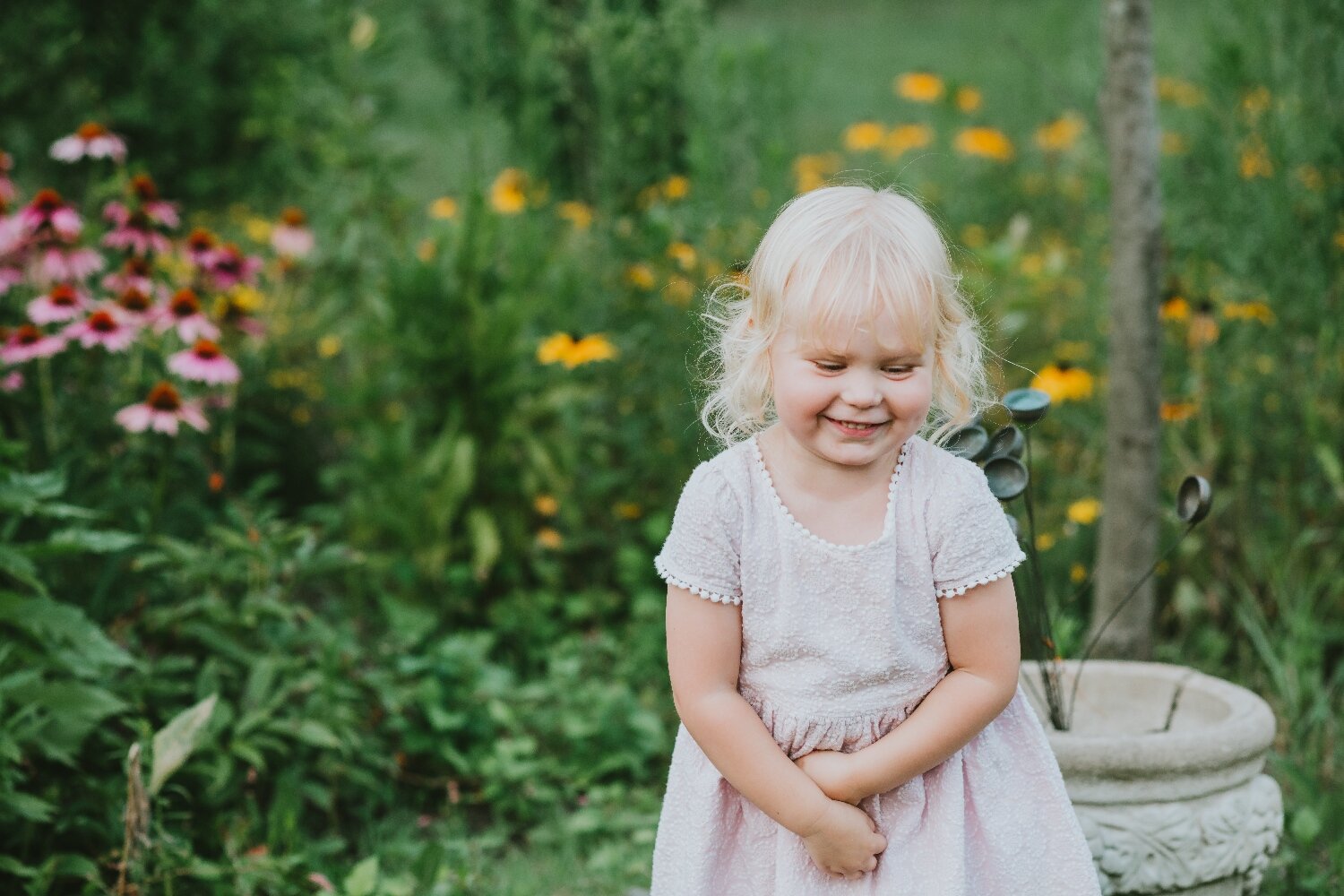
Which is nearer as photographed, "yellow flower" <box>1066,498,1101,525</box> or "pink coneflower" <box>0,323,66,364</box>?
"pink coneflower" <box>0,323,66,364</box>

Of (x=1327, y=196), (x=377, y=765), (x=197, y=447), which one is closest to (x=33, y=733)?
(x=377, y=765)

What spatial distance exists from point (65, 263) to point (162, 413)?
21.3 inches

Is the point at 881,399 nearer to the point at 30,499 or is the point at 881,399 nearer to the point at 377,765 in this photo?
the point at 30,499

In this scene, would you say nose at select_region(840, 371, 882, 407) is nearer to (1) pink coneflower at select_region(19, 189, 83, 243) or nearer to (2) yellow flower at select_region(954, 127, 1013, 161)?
(1) pink coneflower at select_region(19, 189, 83, 243)

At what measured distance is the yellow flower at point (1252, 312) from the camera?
10.7 ft

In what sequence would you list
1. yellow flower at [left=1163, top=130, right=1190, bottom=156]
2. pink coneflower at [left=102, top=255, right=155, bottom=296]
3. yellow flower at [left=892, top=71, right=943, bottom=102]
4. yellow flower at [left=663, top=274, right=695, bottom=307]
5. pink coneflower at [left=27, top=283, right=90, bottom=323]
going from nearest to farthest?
1. pink coneflower at [left=27, top=283, right=90, bottom=323]
2. pink coneflower at [left=102, top=255, right=155, bottom=296]
3. yellow flower at [left=663, top=274, right=695, bottom=307]
4. yellow flower at [left=1163, top=130, right=1190, bottom=156]
5. yellow flower at [left=892, top=71, right=943, bottom=102]

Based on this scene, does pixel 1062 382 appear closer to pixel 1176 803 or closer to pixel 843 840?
pixel 1176 803

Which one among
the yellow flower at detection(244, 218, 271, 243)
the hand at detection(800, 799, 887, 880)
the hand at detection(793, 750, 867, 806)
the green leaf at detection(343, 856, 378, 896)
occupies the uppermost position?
the yellow flower at detection(244, 218, 271, 243)

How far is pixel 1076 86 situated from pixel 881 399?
118 inches

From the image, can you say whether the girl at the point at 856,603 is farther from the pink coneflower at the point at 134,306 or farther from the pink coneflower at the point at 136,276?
the pink coneflower at the point at 136,276

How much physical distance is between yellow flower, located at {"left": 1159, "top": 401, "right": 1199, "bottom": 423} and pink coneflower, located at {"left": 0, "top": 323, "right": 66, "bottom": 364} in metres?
2.47

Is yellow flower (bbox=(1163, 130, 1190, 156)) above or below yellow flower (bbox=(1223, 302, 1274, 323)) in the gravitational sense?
above

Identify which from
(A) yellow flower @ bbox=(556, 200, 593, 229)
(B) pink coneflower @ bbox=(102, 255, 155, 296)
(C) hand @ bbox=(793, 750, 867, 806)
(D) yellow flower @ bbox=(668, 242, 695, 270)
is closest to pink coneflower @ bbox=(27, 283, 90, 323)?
(B) pink coneflower @ bbox=(102, 255, 155, 296)

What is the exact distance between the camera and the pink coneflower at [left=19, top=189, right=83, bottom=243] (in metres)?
2.82
